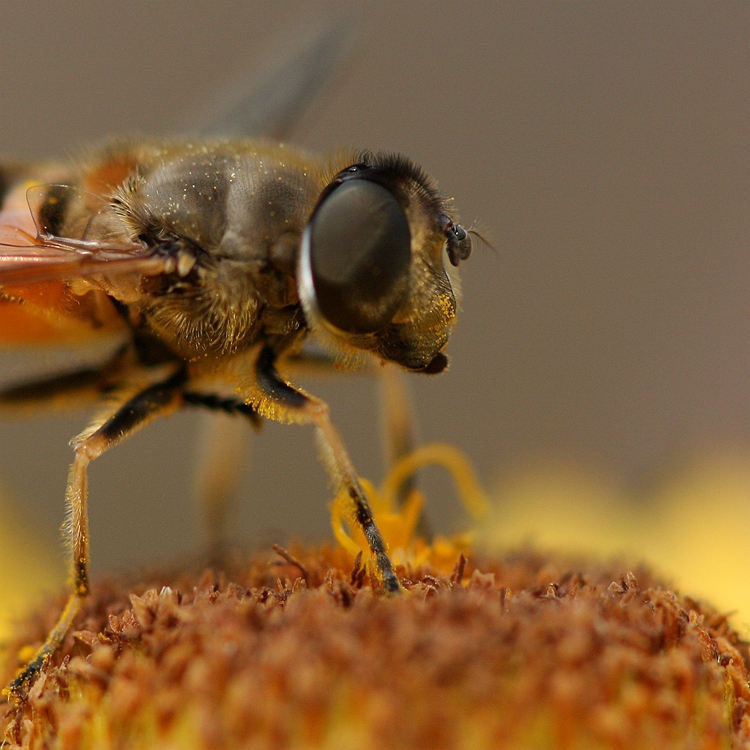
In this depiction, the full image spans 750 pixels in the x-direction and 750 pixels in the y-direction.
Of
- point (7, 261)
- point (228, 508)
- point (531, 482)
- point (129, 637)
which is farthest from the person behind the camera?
point (531, 482)

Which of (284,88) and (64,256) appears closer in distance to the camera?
(64,256)

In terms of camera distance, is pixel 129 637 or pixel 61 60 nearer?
pixel 129 637

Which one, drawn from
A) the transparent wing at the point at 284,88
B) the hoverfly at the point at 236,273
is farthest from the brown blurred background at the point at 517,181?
the hoverfly at the point at 236,273

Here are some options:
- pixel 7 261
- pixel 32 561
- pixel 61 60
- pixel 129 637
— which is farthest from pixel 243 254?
pixel 61 60

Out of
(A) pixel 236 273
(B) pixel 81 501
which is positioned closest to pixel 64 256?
(A) pixel 236 273

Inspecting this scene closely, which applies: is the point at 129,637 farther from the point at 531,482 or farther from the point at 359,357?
the point at 531,482

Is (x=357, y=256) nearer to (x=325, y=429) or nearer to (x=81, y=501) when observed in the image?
(x=325, y=429)

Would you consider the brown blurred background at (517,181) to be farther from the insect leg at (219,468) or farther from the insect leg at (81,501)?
the insect leg at (81,501)
